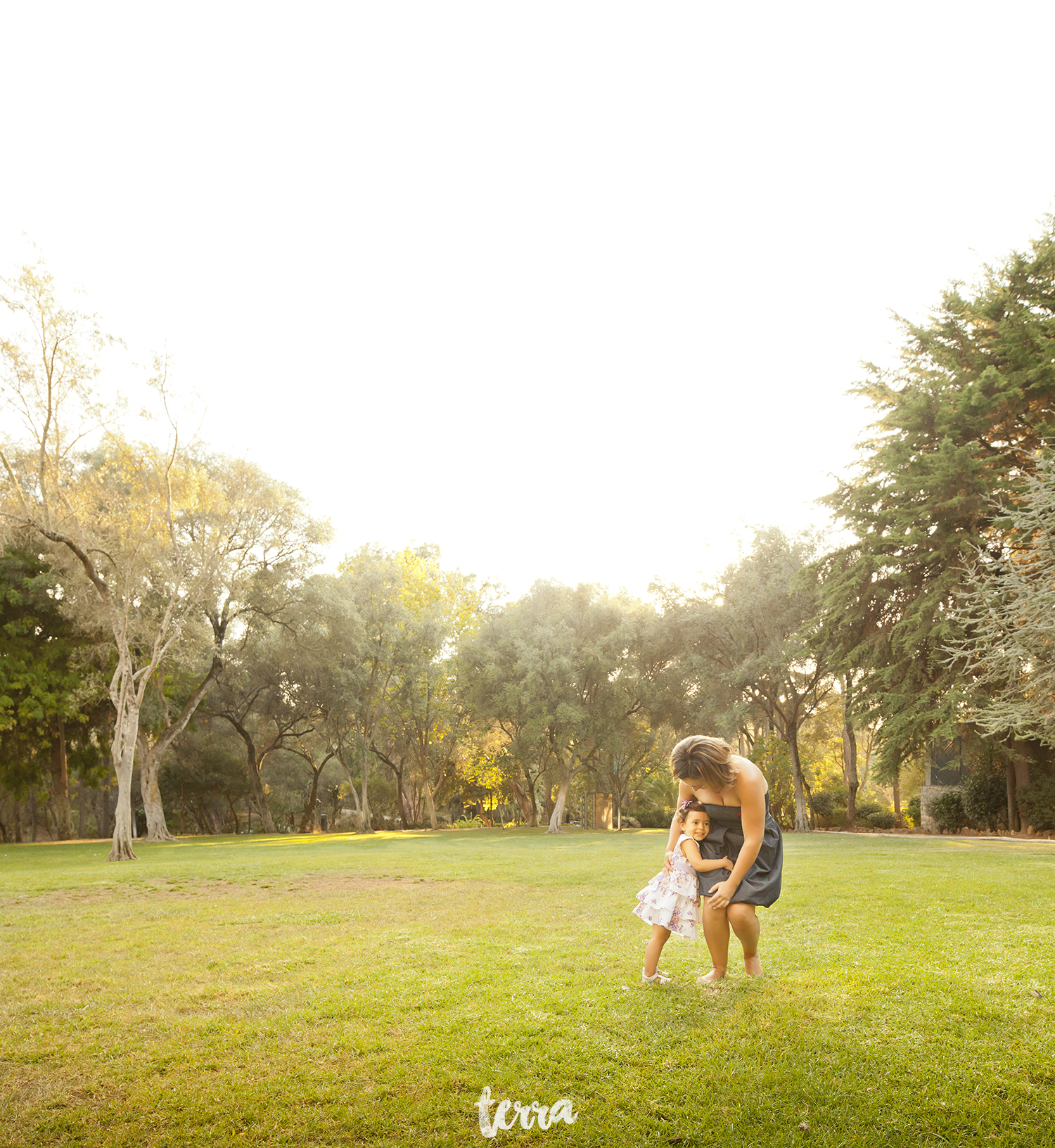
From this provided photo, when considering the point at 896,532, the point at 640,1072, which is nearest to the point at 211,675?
the point at 896,532

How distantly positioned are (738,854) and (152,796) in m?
31.1

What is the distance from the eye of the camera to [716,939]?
520 cm

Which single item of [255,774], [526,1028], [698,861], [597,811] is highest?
[698,861]

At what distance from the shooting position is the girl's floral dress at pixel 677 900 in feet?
17.1

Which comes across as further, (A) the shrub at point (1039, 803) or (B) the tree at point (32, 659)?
(B) the tree at point (32, 659)

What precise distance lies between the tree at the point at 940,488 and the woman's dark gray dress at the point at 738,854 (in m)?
16.2

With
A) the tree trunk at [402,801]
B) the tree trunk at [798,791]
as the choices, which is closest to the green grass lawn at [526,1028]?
the tree trunk at [798,791]

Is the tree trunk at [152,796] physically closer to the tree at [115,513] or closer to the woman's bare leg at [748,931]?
the tree at [115,513]

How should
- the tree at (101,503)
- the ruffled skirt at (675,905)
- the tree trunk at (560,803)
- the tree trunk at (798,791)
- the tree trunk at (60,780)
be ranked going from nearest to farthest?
the ruffled skirt at (675,905), the tree at (101,503), the tree trunk at (798,791), the tree trunk at (60,780), the tree trunk at (560,803)

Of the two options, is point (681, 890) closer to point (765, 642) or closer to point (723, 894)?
point (723, 894)

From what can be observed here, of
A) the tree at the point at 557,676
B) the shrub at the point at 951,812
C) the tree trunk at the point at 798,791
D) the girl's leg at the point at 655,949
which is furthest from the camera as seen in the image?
the tree at the point at 557,676

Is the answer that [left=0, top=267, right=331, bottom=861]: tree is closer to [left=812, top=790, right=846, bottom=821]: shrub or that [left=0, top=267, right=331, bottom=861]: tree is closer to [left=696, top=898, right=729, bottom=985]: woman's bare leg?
[left=696, top=898, right=729, bottom=985]: woman's bare leg

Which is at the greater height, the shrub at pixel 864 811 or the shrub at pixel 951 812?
the shrub at pixel 951 812

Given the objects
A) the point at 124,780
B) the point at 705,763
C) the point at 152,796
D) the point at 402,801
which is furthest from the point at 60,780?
the point at 705,763
